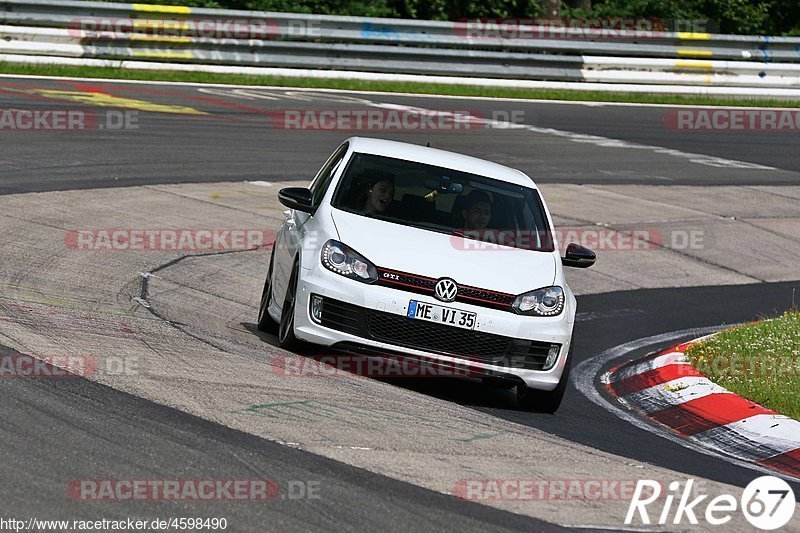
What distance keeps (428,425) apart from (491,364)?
53.8 inches

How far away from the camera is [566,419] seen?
338 inches

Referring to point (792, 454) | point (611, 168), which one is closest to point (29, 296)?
point (792, 454)

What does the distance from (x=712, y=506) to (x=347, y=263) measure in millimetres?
3123

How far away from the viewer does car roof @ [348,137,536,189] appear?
9.86m

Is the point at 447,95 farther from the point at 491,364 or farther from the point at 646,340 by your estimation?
the point at 491,364

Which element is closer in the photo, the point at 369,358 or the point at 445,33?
the point at 369,358

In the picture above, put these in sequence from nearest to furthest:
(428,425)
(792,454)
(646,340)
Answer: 1. (428,425)
2. (792,454)
3. (646,340)

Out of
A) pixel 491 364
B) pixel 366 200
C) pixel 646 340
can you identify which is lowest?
pixel 646 340

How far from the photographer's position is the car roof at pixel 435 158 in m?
9.86

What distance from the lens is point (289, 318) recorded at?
880cm

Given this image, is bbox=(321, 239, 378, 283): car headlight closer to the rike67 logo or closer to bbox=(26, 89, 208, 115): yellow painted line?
the rike67 logo

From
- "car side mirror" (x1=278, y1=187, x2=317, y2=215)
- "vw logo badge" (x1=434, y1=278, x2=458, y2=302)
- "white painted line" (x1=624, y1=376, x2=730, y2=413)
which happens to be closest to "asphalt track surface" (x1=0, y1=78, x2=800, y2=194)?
"car side mirror" (x1=278, y1=187, x2=317, y2=215)

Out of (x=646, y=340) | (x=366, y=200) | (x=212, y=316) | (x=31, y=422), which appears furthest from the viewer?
(x=646, y=340)

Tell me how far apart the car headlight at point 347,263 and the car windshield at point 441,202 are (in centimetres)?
66
